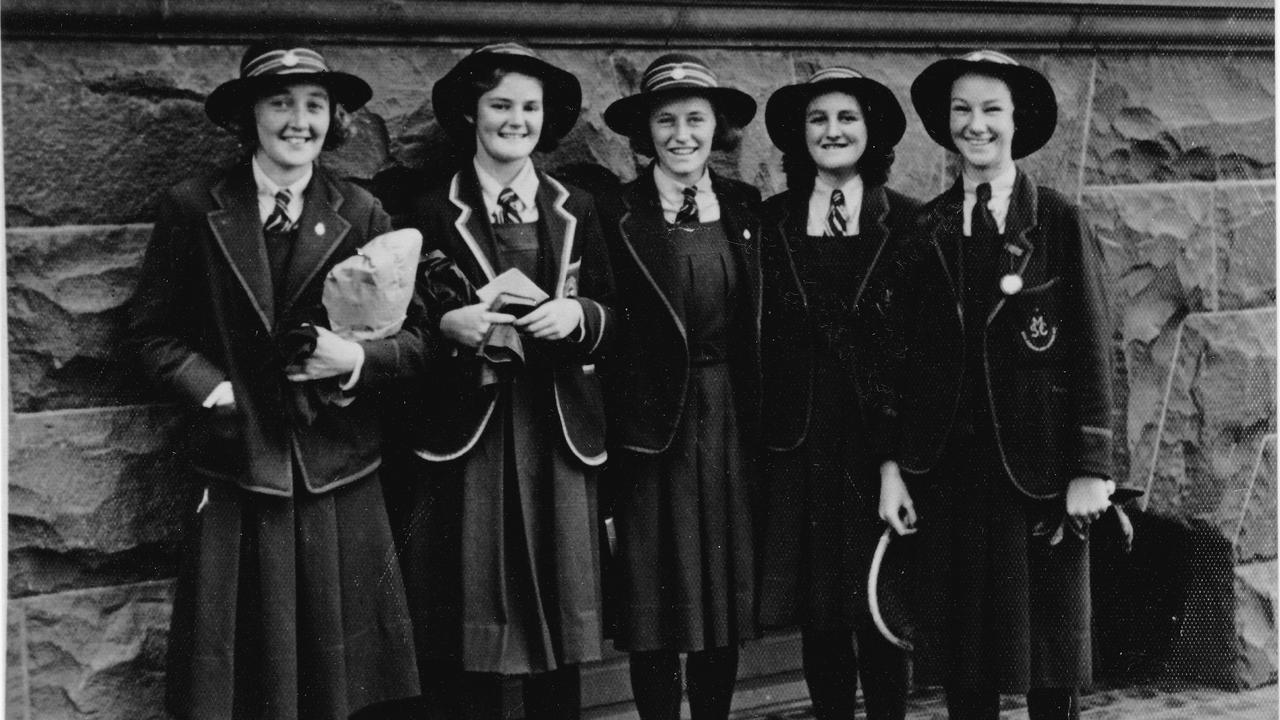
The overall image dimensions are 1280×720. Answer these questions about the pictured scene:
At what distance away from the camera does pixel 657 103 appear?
4.22m

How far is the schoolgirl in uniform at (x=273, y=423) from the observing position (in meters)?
3.73

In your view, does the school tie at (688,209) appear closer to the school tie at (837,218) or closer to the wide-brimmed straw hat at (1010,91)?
the school tie at (837,218)

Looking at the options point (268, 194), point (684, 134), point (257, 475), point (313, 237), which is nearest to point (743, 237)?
point (684, 134)

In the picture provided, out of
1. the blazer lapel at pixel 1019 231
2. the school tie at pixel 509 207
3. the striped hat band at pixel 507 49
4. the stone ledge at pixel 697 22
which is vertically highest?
the stone ledge at pixel 697 22

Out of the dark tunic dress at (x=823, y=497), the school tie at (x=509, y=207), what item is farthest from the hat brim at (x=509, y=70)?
the dark tunic dress at (x=823, y=497)

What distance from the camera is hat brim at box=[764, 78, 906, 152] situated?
4.25 metres

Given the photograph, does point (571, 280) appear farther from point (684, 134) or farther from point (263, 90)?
point (263, 90)

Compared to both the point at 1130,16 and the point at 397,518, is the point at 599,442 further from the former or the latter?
the point at 1130,16

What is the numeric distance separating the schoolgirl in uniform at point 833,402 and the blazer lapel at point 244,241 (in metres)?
1.35

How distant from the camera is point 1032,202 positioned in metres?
4.08

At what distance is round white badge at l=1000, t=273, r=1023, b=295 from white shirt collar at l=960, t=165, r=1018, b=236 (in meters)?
0.14

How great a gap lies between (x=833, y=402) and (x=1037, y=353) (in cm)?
56

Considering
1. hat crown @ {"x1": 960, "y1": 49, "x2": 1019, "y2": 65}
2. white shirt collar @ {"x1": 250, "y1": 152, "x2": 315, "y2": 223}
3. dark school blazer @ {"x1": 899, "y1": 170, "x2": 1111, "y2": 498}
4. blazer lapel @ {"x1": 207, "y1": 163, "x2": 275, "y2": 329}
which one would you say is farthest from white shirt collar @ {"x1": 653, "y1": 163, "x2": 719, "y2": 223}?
blazer lapel @ {"x1": 207, "y1": 163, "x2": 275, "y2": 329}

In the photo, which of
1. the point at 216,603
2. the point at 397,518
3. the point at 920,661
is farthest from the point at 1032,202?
the point at 216,603
